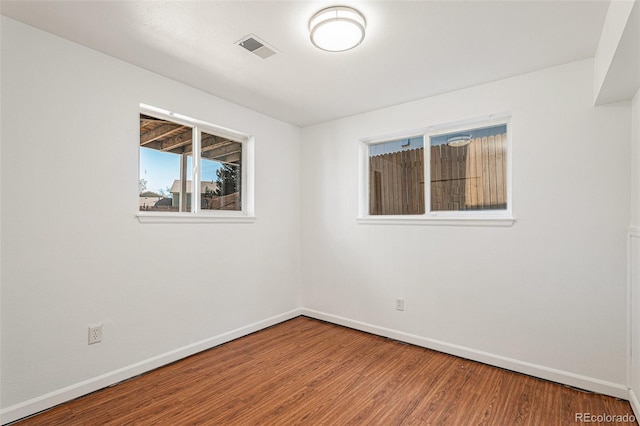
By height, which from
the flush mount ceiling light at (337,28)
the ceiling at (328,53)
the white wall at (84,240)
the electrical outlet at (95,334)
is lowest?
the electrical outlet at (95,334)

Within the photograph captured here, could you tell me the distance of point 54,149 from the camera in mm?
2135

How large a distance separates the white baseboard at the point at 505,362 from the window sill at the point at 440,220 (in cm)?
112

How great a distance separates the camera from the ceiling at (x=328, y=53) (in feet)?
6.08

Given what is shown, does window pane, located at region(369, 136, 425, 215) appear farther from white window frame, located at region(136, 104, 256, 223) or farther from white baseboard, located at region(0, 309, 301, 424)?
white baseboard, located at region(0, 309, 301, 424)

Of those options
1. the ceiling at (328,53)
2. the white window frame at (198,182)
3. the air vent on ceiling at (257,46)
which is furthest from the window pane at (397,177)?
the air vent on ceiling at (257,46)

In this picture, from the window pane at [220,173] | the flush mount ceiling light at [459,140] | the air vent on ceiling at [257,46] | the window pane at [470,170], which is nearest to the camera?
the air vent on ceiling at [257,46]

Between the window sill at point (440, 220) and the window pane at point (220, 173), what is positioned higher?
the window pane at point (220, 173)

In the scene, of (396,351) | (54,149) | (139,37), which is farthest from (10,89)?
(396,351)

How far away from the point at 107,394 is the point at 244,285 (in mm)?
1456

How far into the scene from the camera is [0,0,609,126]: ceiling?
1.85 m

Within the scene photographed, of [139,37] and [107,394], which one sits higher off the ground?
[139,37]

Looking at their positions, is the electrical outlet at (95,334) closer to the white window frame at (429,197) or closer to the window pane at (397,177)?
the white window frame at (429,197)

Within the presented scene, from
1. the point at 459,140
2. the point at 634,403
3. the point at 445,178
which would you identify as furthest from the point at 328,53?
the point at 634,403

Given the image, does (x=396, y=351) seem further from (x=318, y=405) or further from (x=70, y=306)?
(x=70, y=306)
